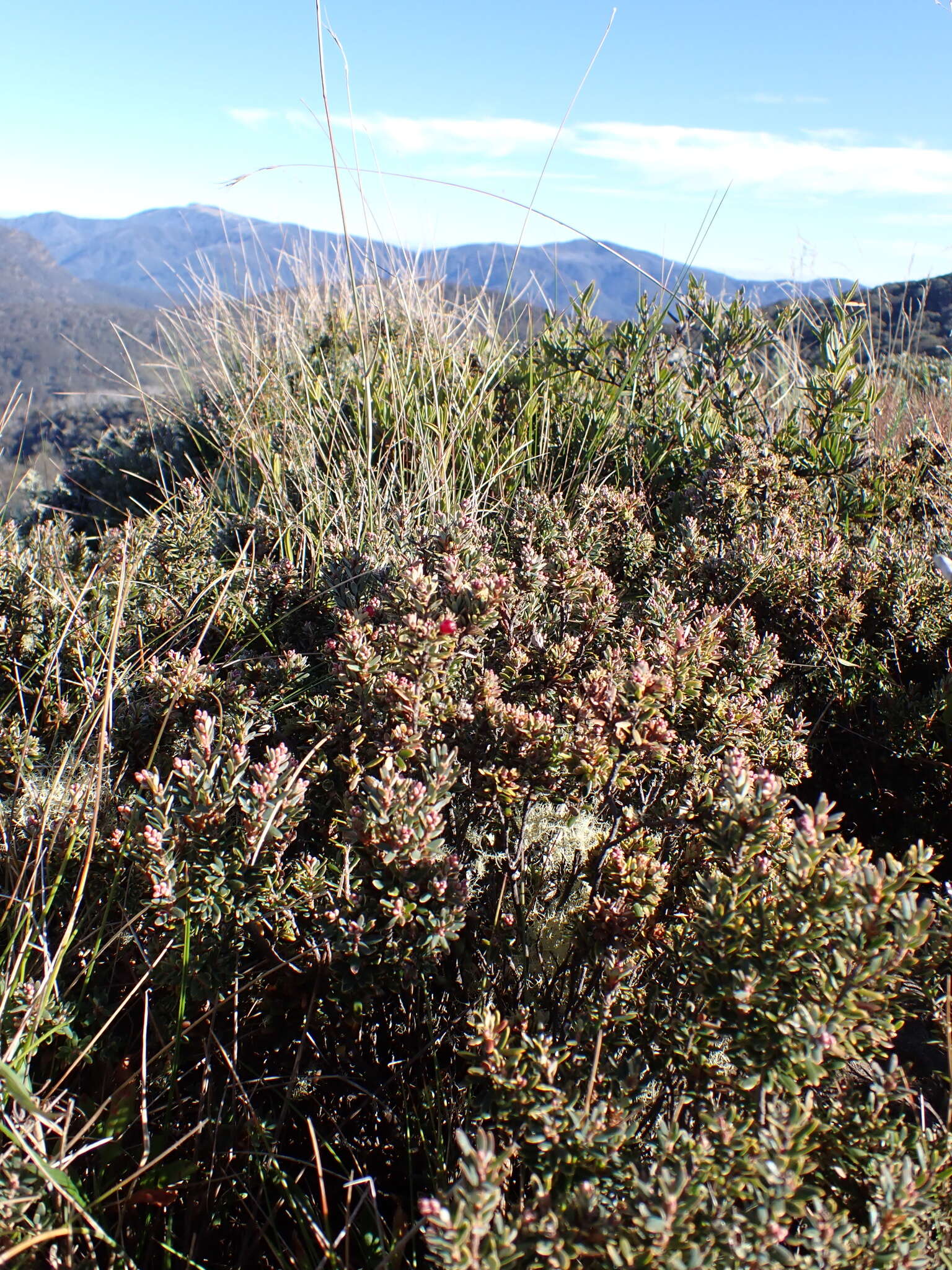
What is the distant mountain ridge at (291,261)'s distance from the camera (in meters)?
4.16

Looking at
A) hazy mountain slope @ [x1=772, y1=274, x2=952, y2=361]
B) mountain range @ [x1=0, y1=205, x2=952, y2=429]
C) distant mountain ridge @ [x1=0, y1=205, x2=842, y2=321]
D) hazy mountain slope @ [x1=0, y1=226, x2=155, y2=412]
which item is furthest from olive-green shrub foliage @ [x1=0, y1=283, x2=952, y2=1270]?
hazy mountain slope @ [x1=0, y1=226, x2=155, y2=412]

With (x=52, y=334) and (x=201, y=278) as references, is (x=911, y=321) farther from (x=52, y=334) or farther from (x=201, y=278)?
(x=52, y=334)

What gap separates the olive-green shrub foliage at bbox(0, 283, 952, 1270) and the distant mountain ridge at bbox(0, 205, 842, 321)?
135 cm

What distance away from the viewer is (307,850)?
5.43ft

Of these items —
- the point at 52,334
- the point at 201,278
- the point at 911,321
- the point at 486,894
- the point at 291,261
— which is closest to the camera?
the point at 486,894

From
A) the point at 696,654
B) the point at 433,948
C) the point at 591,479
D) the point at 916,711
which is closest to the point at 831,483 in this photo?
the point at 591,479

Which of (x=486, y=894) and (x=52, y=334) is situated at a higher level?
(x=52, y=334)

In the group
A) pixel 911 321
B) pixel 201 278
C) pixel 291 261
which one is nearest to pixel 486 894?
pixel 201 278

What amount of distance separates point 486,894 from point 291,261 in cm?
509

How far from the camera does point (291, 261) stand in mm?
5449

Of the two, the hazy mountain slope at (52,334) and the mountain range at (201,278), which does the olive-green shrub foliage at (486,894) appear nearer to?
the mountain range at (201,278)

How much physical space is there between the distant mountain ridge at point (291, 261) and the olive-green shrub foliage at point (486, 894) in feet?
4.42

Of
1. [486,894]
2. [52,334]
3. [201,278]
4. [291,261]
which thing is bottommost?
[486,894]

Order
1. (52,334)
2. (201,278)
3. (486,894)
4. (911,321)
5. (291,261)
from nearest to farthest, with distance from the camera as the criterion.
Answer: (486,894) → (201,278) → (291,261) → (911,321) → (52,334)
